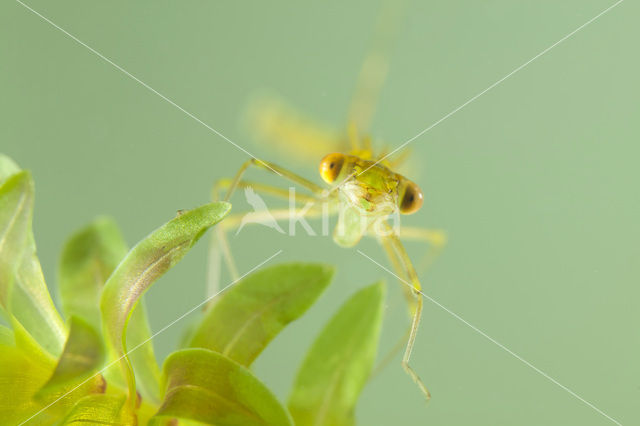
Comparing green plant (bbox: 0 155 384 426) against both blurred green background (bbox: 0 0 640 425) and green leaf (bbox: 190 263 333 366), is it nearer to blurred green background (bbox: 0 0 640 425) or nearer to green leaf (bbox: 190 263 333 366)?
green leaf (bbox: 190 263 333 366)

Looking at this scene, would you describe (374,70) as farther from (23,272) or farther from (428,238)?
(23,272)

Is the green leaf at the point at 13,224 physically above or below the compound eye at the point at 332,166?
above

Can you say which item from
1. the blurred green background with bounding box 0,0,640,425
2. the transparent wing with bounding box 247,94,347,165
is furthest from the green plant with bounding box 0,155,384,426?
the transparent wing with bounding box 247,94,347,165

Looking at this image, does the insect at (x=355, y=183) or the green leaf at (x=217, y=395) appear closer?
the green leaf at (x=217, y=395)

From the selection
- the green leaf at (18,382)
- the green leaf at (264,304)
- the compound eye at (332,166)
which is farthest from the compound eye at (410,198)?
the green leaf at (18,382)

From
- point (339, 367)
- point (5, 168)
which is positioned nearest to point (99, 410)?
point (339, 367)

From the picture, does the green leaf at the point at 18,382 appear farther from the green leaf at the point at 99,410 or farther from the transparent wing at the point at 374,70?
the transparent wing at the point at 374,70
